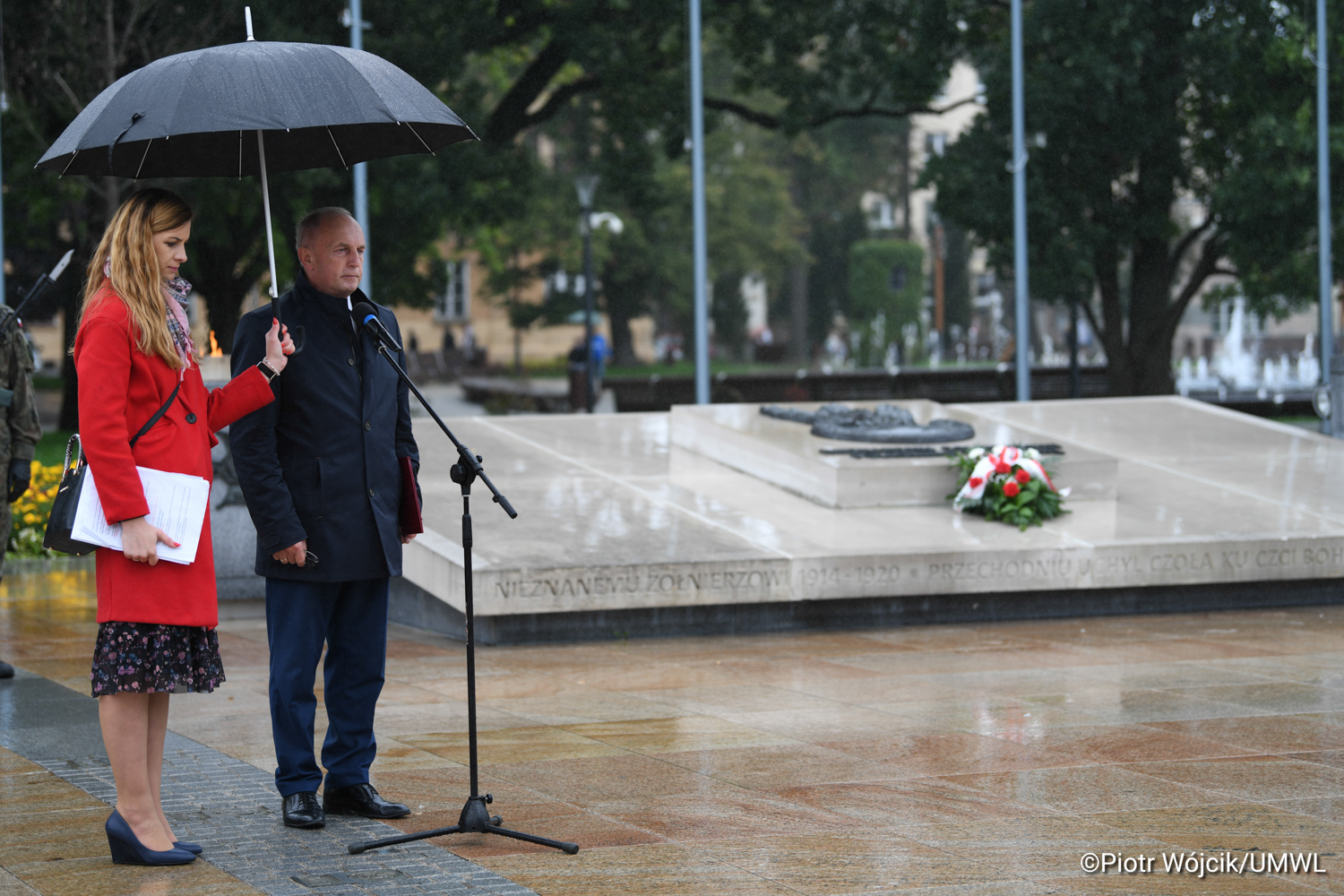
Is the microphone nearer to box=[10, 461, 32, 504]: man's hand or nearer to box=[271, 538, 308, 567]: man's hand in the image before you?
box=[271, 538, 308, 567]: man's hand

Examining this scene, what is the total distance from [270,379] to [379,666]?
1055 millimetres

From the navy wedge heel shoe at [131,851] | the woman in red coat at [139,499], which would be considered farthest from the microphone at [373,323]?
the navy wedge heel shoe at [131,851]

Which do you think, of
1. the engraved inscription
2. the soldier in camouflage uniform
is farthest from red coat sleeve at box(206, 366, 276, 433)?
the engraved inscription

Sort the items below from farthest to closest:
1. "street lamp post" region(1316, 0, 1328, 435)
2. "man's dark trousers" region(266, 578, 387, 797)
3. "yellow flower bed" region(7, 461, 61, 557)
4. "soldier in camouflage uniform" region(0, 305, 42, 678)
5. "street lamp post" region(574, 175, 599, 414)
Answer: "street lamp post" region(574, 175, 599, 414) < "street lamp post" region(1316, 0, 1328, 435) < "yellow flower bed" region(7, 461, 61, 557) < "soldier in camouflage uniform" region(0, 305, 42, 678) < "man's dark trousers" region(266, 578, 387, 797)

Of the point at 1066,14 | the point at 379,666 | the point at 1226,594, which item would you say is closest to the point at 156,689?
the point at 379,666

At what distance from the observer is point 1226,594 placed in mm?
9859

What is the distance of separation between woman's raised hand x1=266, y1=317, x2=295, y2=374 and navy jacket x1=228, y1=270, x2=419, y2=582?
0.11 meters

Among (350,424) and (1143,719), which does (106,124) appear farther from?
(1143,719)

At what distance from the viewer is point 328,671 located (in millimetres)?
5105

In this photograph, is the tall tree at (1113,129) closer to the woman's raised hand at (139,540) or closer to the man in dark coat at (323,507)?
the man in dark coat at (323,507)

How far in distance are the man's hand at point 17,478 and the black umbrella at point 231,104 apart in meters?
2.85

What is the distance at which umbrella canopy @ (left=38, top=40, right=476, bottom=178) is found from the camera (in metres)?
4.47

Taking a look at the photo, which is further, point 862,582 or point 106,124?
point 862,582
